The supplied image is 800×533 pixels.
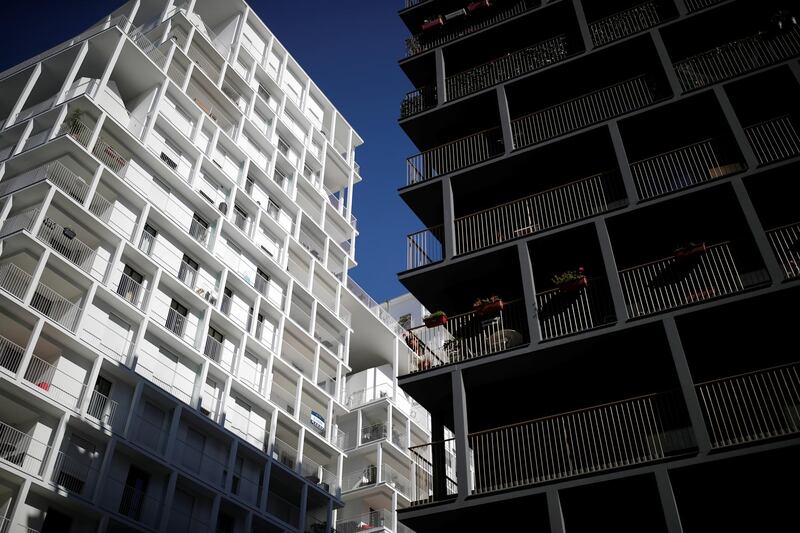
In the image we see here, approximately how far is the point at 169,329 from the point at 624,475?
Result: 1063 inches

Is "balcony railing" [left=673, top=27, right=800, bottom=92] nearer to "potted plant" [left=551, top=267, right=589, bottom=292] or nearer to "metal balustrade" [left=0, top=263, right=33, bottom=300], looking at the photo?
"potted plant" [left=551, top=267, right=589, bottom=292]

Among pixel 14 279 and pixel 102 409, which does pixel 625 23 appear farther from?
pixel 14 279

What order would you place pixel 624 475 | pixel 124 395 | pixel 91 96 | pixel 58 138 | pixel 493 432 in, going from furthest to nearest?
pixel 91 96
pixel 58 138
pixel 124 395
pixel 493 432
pixel 624 475

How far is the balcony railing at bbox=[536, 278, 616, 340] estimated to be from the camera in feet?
60.2

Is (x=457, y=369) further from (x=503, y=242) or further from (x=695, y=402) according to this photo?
(x=695, y=402)

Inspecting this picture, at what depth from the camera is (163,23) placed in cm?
4756

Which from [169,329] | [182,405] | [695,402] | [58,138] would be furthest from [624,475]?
[58,138]

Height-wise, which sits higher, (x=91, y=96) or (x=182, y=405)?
(x=91, y=96)

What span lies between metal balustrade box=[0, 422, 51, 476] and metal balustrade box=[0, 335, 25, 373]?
2510 mm

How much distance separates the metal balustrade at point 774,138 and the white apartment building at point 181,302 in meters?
25.9

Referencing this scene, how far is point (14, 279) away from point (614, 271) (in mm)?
25263

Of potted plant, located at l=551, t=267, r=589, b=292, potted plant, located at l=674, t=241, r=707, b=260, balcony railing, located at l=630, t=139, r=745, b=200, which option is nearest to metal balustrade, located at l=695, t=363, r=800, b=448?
potted plant, located at l=674, t=241, r=707, b=260

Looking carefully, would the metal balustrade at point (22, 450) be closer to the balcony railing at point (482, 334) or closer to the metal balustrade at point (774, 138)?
the balcony railing at point (482, 334)

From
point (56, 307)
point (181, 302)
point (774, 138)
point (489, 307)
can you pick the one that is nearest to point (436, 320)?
point (489, 307)
